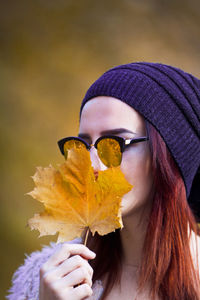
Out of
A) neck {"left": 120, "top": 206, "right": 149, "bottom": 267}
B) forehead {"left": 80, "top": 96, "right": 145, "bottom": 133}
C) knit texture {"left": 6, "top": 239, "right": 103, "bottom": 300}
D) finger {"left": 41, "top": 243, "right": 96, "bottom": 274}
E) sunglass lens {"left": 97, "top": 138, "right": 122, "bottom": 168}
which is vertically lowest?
knit texture {"left": 6, "top": 239, "right": 103, "bottom": 300}

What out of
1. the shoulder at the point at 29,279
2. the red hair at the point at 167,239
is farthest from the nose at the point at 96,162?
the shoulder at the point at 29,279

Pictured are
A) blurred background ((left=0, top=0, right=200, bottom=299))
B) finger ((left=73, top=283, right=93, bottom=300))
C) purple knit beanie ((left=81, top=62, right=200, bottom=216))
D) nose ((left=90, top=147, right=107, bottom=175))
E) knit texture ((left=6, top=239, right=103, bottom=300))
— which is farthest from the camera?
blurred background ((left=0, top=0, right=200, bottom=299))

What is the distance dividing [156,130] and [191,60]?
1.01 m

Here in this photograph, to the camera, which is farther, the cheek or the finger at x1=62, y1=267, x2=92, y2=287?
the cheek

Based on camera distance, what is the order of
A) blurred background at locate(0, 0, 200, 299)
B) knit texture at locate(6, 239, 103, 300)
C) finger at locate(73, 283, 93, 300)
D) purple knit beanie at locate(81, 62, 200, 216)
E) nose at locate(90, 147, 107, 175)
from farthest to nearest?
1. blurred background at locate(0, 0, 200, 299)
2. knit texture at locate(6, 239, 103, 300)
3. purple knit beanie at locate(81, 62, 200, 216)
4. nose at locate(90, 147, 107, 175)
5. finger at locate(73, 283, 93, 300)

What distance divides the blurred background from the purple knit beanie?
792 millimetres

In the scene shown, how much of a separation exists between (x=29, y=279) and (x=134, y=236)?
0.49 metres

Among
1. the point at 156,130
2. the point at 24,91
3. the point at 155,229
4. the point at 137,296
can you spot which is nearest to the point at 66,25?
the point at 24,91

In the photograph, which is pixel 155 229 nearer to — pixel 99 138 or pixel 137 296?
pixel 137 296

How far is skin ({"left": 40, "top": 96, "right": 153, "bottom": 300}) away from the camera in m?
0.79

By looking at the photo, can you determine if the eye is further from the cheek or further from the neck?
the neck

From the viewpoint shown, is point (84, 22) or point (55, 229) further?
point (84, 22)

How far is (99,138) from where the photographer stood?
105cm

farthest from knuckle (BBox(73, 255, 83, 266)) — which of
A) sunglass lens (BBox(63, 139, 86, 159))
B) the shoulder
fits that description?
the shoulder
